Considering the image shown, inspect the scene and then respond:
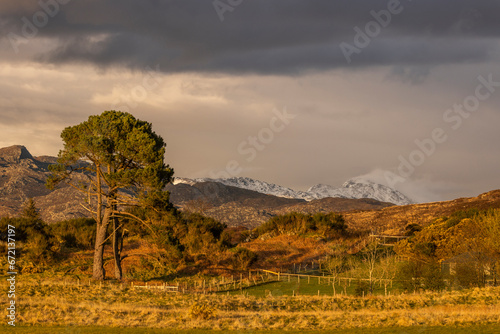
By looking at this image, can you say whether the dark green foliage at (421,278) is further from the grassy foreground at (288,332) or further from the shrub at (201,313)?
the shrub at (201,313)

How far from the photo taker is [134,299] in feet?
125

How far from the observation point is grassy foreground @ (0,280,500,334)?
2783 centimetres

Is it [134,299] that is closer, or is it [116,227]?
[134,299]

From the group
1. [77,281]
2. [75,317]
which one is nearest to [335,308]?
[75,317]

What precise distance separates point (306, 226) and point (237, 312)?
160ft

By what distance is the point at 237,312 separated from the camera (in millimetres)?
34500

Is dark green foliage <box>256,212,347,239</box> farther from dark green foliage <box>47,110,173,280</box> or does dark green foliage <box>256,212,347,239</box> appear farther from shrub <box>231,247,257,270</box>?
dark green foliage <box>47,110,173,280</box>

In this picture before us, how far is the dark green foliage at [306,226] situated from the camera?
80500 mm

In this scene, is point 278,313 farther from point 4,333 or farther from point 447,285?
point 447,285

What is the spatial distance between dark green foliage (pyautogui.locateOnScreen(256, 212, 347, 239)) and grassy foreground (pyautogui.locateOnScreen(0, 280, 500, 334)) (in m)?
37.7

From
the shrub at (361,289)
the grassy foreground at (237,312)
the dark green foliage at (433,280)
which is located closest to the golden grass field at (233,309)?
the grassy foreground at (237,312)

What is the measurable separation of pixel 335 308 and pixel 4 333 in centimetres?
2335

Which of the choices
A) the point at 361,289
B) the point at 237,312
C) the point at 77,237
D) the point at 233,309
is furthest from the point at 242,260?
the point at 237,312

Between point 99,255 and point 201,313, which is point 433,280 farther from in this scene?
point 99,255
